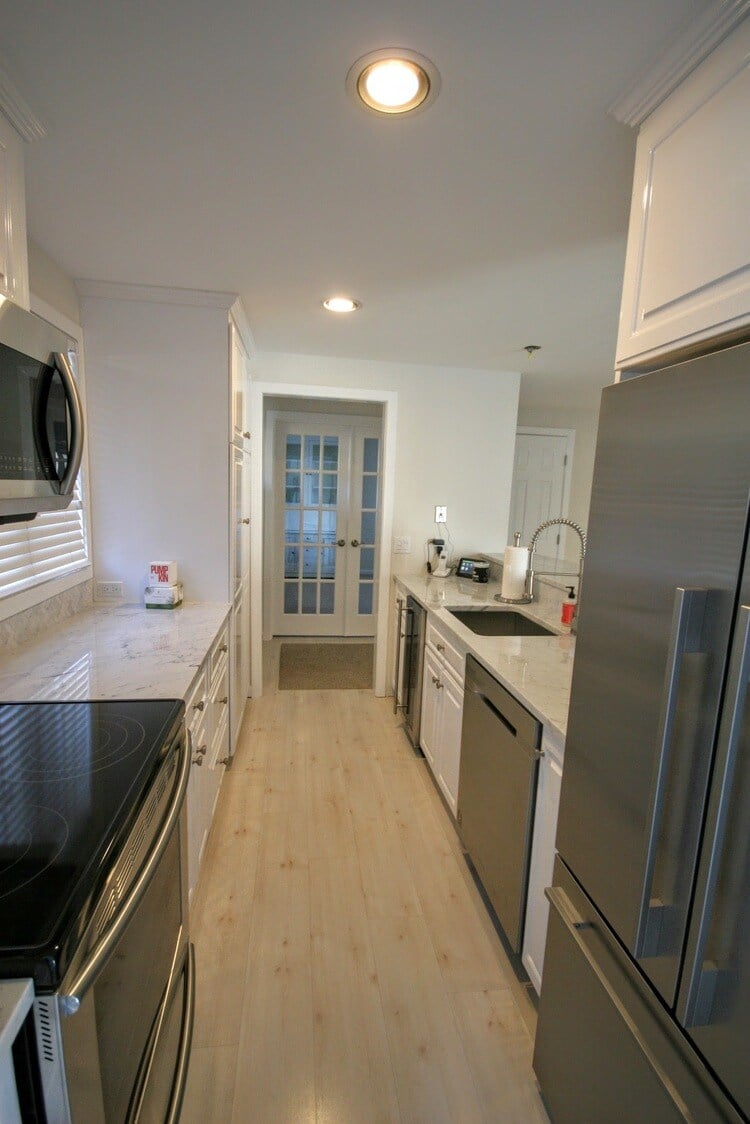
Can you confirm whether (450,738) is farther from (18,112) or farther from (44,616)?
(18,112)

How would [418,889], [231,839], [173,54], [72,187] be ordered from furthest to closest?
[231,839]
[418,889]
[72,187]
[173,54]

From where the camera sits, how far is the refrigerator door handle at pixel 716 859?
725 mm

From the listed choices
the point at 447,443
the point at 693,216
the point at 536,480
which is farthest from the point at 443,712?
the point at 536,480

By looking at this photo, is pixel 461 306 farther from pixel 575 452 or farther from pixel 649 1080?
pixel 575 452

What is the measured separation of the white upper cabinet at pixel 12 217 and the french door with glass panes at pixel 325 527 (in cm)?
351

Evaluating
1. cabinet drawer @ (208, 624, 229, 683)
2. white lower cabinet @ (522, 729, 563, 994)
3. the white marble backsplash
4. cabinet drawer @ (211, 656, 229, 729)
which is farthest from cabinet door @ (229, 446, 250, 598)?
white lower cabinet @ (522, 729, 563, 994)

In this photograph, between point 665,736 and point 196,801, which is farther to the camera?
point 196,801

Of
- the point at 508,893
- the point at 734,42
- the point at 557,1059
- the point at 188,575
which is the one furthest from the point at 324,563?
the point at 734,42

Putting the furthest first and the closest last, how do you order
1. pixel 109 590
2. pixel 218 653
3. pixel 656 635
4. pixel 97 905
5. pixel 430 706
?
1. pixel 430 706
2. pixel 109 590
3. pixel 218 653
4. pixel 656 635
5. pixel 97 905

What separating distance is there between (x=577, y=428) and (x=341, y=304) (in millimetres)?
3474

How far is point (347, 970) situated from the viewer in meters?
1.67

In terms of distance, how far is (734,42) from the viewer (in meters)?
0.84

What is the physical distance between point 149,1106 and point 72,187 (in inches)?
88.0

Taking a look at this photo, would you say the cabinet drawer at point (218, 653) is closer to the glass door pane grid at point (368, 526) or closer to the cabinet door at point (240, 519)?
the cabinet door at point (240, 519)
